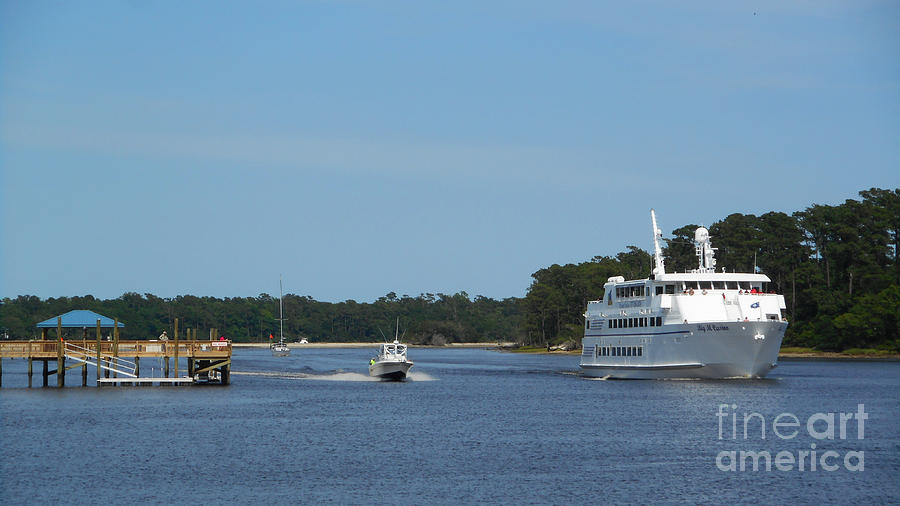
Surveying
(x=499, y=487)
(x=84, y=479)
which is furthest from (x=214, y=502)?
(x=499, y=487)

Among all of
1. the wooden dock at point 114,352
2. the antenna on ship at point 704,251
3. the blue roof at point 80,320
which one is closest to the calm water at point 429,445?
the wooden dock at point 114,352

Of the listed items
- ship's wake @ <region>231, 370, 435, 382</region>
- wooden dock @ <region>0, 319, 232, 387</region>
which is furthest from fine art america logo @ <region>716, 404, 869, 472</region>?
ship's wake @ <region>231, 370, 435, 382</region>

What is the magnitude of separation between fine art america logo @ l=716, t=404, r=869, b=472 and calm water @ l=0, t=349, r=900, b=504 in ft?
1.27

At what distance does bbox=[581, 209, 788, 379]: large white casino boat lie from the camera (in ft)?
237

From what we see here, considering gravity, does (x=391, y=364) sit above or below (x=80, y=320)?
below

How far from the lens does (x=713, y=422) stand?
54688mm

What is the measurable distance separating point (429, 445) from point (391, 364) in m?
43.8

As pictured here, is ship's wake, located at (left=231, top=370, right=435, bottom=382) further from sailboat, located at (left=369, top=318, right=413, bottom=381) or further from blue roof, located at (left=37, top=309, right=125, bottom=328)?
blue roof, located at (left=37, top=309, right=125, bottom=328)

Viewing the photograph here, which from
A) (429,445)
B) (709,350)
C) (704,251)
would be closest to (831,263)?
(704,251)

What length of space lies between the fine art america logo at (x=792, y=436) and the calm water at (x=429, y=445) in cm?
39

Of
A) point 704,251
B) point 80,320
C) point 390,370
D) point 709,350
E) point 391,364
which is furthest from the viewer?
point 390,370

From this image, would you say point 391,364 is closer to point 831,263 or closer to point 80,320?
point 80,320

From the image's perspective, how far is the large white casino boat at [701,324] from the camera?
72188mm

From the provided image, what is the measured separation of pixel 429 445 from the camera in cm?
4766
